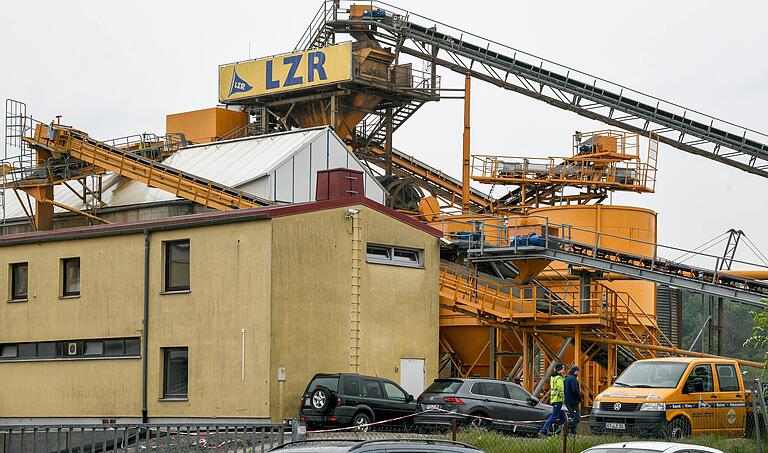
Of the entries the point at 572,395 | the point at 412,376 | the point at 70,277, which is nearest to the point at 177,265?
the point at 70,277

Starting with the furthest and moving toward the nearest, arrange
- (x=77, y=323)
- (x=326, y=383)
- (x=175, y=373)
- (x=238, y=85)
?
(x=238, y=85) < (x=77, y=323) < (x=175, y=373) < (x=326, y=383)

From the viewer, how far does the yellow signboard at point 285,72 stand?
181 ft

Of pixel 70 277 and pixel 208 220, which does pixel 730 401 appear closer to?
pixel 208 220

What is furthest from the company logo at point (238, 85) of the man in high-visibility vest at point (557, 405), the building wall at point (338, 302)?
the man in high-visibility vest at point (557, 405)

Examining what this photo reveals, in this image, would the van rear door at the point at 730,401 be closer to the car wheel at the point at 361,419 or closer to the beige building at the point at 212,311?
the car wheel at the point at 361,419

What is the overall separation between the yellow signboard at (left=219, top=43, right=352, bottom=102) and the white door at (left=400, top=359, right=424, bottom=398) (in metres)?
22.2

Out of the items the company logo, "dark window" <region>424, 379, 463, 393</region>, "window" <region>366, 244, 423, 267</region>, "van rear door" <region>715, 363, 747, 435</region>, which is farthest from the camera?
the company logo

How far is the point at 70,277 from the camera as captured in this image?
117 ft

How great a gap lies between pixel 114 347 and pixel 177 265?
3.19 meters

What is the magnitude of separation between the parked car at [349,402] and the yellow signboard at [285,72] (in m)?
28.0

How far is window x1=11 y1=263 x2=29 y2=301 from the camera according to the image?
36.8m

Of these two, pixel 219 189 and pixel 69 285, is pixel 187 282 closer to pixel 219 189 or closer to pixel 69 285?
pixel 69 285

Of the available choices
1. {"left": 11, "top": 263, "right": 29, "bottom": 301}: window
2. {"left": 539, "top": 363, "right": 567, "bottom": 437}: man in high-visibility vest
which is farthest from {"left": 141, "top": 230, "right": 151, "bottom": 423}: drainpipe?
{"left": 539, "top": 363, "right": 567, "bottom": 437}: man in high-visibility vest

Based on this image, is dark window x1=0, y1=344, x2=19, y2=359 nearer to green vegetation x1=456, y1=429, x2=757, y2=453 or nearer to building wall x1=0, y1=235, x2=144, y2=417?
building wall x1=0, y1=235, x2=144, y2=417
